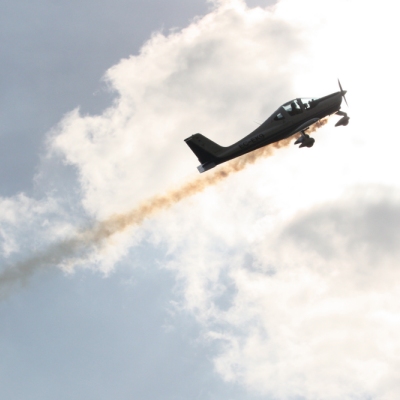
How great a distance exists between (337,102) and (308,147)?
6.41m

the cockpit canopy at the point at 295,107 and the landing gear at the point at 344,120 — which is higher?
the cockpit canopy at the point at 295,107

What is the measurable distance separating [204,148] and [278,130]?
8.10 meters

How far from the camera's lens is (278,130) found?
182 feet

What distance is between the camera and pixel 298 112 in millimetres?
55562

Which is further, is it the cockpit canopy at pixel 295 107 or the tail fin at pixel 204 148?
the tail fin at pixel 204 148

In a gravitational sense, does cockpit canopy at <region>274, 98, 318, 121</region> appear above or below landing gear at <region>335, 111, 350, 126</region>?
above

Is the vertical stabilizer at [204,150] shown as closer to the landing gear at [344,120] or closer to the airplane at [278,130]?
the airplane at [278,130]

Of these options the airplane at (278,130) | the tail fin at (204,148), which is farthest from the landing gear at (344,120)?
the tail fin at (204,148)

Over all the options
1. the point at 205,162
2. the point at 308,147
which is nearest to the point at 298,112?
the point at 308,147

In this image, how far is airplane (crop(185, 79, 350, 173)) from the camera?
5538 centimetres

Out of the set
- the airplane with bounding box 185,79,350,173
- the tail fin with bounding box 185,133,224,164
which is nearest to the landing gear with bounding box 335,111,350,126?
the airplane with bounding box 185,79,350,173

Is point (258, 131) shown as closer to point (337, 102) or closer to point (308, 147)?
point (308, 147)

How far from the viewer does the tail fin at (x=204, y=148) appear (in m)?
56.1

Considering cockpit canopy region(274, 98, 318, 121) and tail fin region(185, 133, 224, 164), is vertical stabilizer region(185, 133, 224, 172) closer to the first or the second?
tail fin region(185, 133, 224, 164)
